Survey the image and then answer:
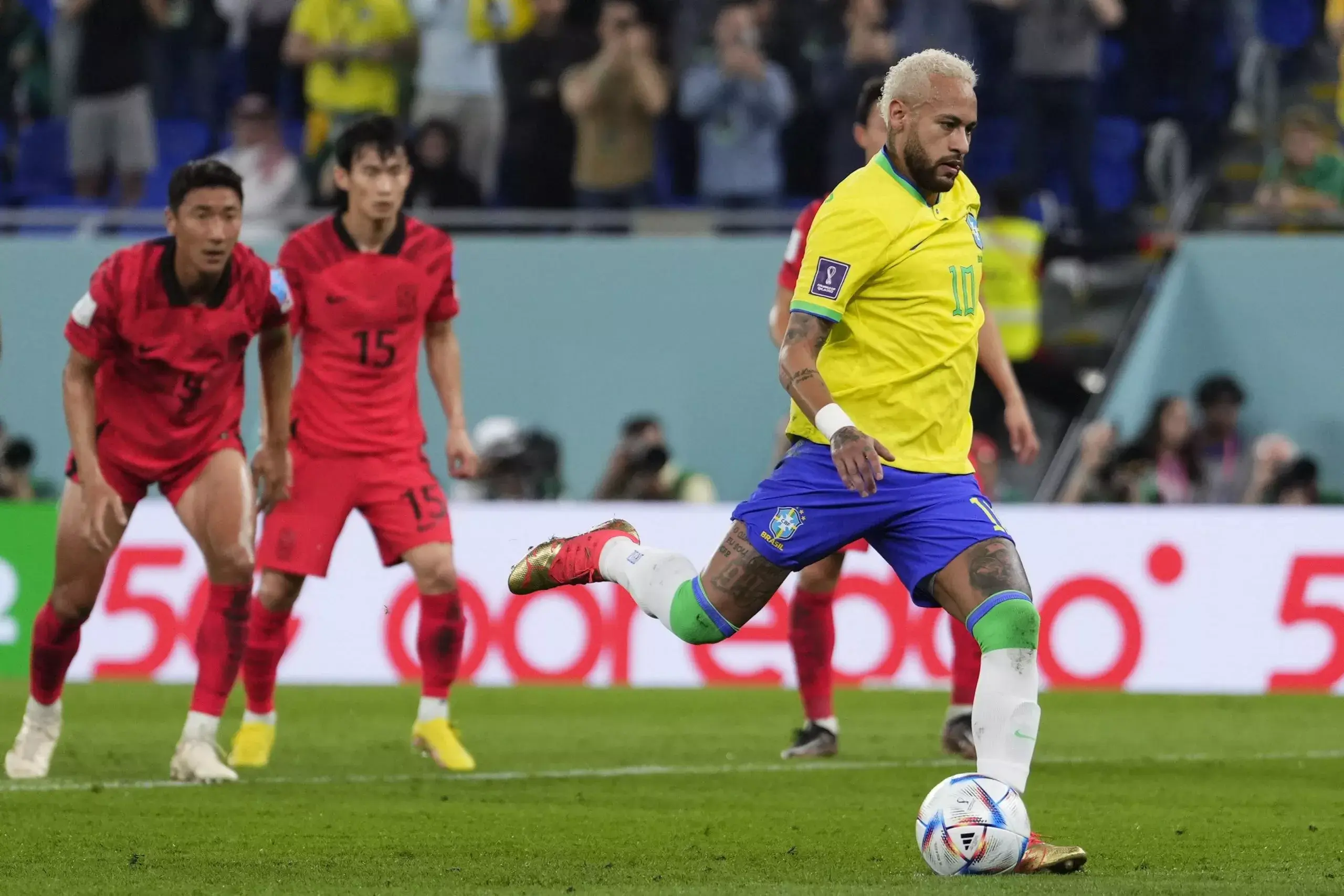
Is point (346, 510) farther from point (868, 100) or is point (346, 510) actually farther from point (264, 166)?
point (264, 166)

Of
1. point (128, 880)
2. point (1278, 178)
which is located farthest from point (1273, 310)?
point (128, 880)

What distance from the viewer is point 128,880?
6.09 meters

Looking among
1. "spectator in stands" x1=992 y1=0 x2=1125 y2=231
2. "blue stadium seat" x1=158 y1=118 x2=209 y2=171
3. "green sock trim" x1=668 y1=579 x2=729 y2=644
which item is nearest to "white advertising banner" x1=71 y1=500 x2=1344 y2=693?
"spectator in stands" x1=992 y1=0 x2=1125 y2=231

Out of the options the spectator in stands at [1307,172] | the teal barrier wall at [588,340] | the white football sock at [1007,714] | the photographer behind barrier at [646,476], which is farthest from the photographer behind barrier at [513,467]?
the white football sock at [1007,714]

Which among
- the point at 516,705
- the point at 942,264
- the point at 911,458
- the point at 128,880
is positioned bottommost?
the point at 516,705

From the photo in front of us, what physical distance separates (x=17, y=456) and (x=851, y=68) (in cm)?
635

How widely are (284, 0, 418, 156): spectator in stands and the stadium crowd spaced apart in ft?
0.05

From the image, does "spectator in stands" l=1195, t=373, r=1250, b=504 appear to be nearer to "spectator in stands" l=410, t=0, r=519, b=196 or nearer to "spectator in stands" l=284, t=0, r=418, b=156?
"spectator in stands" l=410, t=0, r=519, b=196

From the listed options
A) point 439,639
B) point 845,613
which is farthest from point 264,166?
point 439,639

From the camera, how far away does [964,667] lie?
9.41 meters

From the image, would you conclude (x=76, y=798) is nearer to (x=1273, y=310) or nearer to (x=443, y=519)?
(x=443, y=519)

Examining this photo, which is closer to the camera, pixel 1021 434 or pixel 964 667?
pixel 1021 434

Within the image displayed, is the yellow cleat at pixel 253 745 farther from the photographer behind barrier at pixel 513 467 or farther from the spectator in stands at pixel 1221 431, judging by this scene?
the spectator in stands at pixel 1221 431

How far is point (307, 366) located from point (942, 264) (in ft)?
11.5
